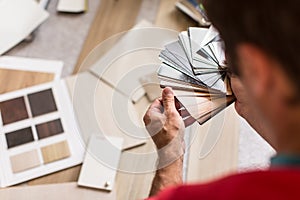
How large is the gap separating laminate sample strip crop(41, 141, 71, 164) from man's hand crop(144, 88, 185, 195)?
9.4 inches

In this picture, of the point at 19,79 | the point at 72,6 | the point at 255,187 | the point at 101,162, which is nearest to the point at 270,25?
the point at 255,187

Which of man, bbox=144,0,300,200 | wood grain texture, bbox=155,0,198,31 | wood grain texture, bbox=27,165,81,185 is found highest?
man, bbox=144,0,300,200

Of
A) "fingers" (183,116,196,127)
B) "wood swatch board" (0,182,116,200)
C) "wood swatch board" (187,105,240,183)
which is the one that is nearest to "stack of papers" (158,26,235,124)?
"fingers" (183,116,196,127)

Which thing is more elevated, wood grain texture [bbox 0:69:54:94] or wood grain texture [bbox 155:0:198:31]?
wood grain texture [bbox 155:0:198:31]

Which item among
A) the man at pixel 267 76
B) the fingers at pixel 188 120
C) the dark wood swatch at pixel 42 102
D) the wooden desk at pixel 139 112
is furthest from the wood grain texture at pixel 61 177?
the man at pixel 267 76

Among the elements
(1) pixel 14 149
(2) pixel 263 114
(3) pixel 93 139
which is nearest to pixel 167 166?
(3) pixel 93 139

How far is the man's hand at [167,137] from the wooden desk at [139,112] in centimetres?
16

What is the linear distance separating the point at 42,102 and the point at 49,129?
7 centimetres

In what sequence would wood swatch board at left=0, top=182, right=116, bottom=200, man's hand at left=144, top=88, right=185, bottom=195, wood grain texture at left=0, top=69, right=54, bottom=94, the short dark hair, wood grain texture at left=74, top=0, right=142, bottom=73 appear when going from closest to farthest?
1. the short dark hair
2. man's hand at left=144, top=88, right=185, bottom=195
3. wood swatch board at left=0, top=182, right=116, bottom=200
4. wood grain texture at left=0, top=69, right=54, bottom=94
5. wood grain texture at left=74, top=0, right=142, bottom=73

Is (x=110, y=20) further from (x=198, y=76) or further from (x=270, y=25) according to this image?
(x=270, y=25)

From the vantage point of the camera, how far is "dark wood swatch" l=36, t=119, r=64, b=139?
1.04m

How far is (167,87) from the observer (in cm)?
87

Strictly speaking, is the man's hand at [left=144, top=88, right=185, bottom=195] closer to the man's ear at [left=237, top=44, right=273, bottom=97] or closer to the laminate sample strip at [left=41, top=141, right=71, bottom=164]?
the laminate sample strip at [left=41, top=141, right=71, bottom=164]

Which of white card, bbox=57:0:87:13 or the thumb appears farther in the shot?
white card, bbox=57:0:87:13
